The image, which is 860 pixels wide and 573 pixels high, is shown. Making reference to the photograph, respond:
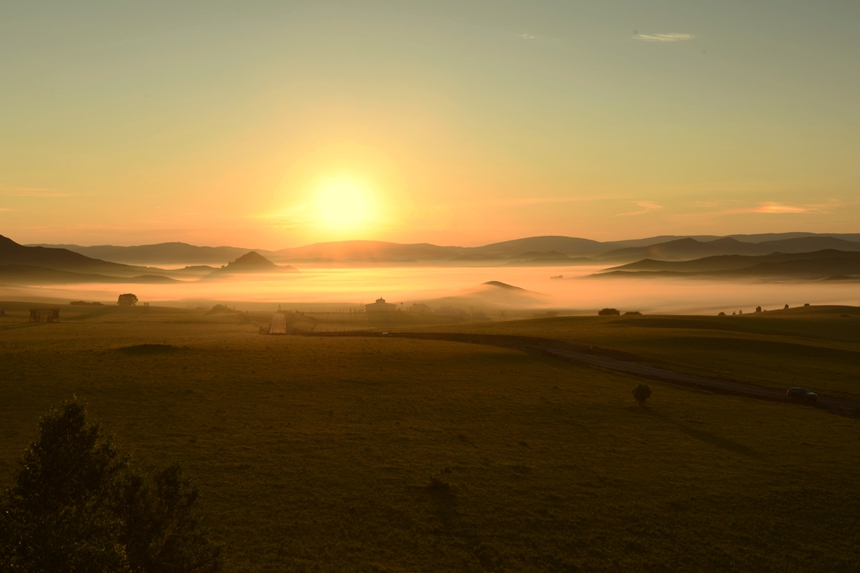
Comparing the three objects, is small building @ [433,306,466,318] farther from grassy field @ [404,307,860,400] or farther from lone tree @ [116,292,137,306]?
lone tree @ [116,292,137,306]

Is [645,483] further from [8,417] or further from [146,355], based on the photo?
[146,355]

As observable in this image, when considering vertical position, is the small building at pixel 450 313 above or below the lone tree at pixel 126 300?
below

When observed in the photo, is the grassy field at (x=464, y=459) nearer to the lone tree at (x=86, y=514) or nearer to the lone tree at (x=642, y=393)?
the lone tree at (x=642, y=393)

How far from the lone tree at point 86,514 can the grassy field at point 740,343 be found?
57.3 m

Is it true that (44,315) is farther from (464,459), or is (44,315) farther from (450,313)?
(450,313)

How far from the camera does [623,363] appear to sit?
66188 millimetres

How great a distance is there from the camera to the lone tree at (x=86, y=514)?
11328mm

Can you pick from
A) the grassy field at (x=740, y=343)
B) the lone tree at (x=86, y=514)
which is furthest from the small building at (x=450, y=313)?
the lone tree at (x=86, y=514)

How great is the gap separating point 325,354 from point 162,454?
33701 mm

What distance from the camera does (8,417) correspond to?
1478 inches

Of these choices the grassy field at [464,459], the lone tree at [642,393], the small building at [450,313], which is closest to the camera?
the grassy field at [464,459]

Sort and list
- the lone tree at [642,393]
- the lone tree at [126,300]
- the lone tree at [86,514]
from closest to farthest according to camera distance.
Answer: the lone tree at [86,514] → the lone tree at [642,393] → the lone tree at [126,300]

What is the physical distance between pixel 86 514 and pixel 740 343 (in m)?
82.7

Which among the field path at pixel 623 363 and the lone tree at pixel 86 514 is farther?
the field path at pixel 623 363
